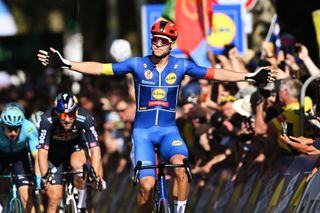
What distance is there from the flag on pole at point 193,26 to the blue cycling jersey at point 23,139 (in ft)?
14.4

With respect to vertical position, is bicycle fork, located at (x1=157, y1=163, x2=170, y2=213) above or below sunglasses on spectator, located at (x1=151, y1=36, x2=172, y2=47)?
below

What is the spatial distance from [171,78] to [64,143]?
2654mm

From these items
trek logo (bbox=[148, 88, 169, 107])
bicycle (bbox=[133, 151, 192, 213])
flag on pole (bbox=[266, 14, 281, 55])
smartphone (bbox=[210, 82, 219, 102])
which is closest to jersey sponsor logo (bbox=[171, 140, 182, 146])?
bicycle (bbox=[133, 151, 192, 213])

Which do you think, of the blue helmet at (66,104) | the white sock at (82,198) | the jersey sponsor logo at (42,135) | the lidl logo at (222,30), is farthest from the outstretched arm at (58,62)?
the lidl logo at (222,30)

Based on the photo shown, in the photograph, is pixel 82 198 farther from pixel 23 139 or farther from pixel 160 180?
pixel 160 180

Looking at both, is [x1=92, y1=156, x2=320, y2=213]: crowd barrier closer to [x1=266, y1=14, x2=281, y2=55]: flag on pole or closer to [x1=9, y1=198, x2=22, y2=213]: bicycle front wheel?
[x1=266, y1=14, x2=281, y2=55]: flag on pole

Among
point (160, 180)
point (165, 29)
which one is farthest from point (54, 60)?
point (160, 180)

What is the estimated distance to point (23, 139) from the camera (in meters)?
18.3

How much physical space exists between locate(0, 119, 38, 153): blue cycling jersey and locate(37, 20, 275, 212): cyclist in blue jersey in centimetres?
240

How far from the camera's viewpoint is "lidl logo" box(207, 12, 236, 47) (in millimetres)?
21969

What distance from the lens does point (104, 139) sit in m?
25.9

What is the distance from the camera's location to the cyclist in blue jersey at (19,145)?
17.9m

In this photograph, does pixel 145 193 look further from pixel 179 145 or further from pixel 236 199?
pixel 236 199

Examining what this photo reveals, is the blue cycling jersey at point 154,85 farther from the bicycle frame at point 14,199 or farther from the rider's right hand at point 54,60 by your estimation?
the bicycle frame at point 14,199
